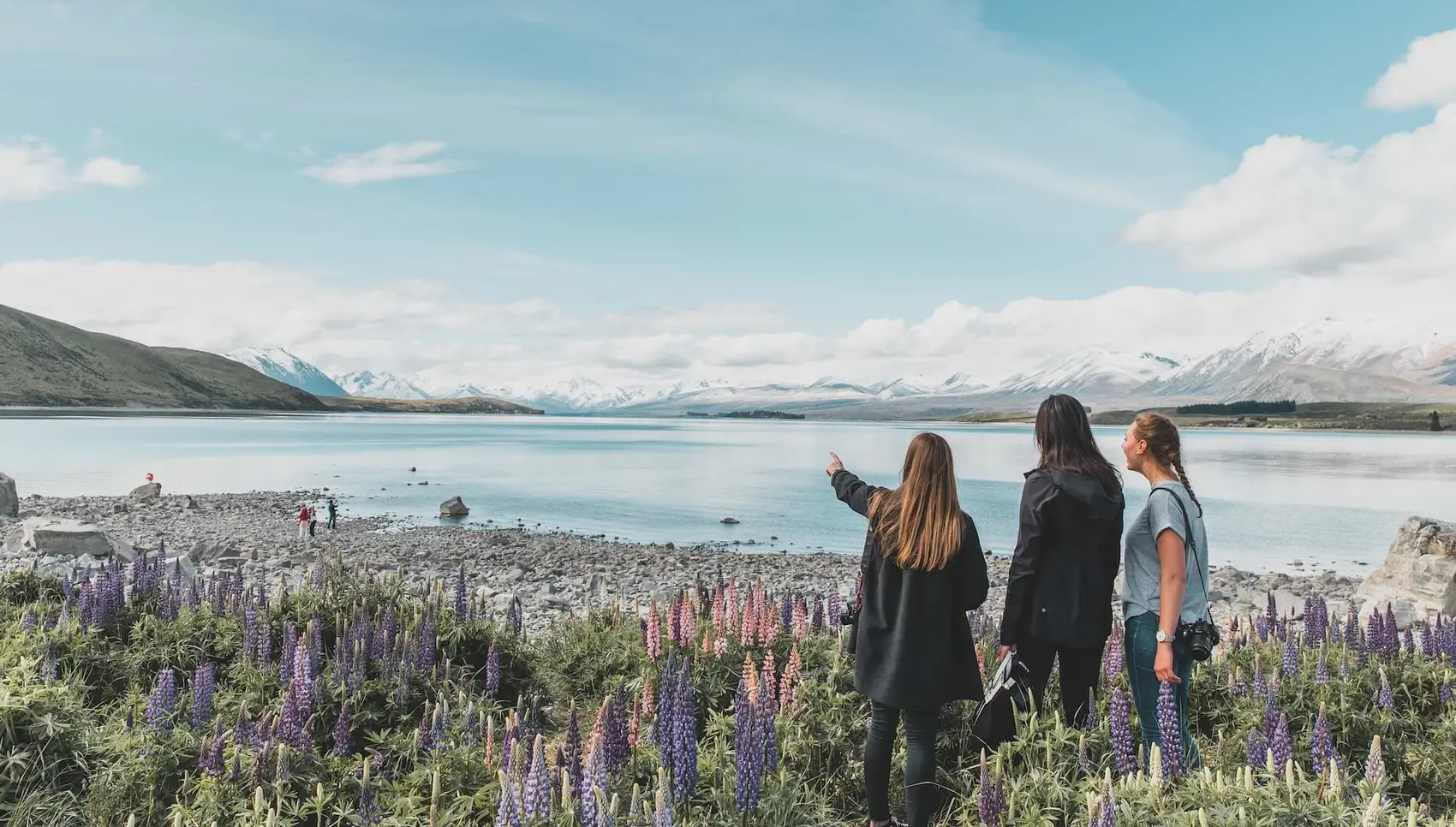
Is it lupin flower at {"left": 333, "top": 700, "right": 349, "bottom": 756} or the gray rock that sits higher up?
lupin flower at {"left": 333, "top": 700, "right": 349, "bottom": 756}

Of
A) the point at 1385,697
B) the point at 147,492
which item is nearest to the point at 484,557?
the point at 147,492

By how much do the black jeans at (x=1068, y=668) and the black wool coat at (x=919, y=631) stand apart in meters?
0.65

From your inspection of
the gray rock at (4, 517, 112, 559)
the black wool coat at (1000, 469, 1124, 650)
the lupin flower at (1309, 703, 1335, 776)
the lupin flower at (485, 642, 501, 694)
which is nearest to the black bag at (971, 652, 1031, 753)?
the black wool coat at (1000, 469, 1124, 650)

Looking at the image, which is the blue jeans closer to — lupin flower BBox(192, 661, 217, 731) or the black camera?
the black camera

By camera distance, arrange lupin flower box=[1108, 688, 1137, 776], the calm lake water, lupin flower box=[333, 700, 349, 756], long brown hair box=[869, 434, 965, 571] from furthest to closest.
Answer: the calm lake water, lupin flower box=[333, 700, 349, 756], long brown hair box=[869, 434, 965, 571], lupin flower box=[1108, 688, 1137, 776]

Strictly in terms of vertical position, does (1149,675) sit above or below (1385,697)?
above

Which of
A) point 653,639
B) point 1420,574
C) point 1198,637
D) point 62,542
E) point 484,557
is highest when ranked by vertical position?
point 1198,637

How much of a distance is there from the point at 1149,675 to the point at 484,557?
23.6 meters

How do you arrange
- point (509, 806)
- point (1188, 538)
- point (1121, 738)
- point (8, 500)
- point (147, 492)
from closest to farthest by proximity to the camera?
point (509, 806) → point (1121, 738) → point (1188, 538) → point (8, 500) → point (147, 492)

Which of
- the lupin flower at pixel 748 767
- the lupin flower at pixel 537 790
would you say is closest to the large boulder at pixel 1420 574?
the lupin flower at pixel 748 767

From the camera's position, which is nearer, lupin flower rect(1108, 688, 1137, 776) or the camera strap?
lupin flower rect(1108, 688, 1137, 776)

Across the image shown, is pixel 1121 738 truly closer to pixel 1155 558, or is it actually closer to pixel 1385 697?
pixel 1155 558

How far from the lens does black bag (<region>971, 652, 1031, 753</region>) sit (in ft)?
19.1

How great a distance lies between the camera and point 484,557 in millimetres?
26625
